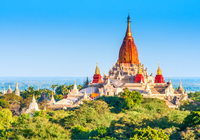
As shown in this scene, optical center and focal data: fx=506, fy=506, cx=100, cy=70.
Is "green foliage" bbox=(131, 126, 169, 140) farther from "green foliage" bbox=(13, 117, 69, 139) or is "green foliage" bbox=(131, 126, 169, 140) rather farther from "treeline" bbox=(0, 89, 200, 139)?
"green foliage" bbox=(13, 117, 69, 139)

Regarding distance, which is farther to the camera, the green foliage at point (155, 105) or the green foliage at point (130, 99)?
the green foliage at point (130, 99)

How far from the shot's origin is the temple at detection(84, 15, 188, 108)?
208ft

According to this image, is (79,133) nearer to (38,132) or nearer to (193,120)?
(38,132)

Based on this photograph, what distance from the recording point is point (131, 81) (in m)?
71.6

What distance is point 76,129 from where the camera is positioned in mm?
37062

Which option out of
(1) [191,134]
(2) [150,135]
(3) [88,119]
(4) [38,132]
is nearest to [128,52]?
(3) [88,119]

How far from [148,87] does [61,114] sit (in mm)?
19697

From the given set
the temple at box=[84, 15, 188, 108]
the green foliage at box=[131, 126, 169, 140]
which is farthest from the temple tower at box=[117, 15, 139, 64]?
the green foliage at box=[131, 126, 169, 140]

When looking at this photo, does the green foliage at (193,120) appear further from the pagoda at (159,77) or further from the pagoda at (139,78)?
the pagoda at (159,77)

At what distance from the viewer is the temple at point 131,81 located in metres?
63.2

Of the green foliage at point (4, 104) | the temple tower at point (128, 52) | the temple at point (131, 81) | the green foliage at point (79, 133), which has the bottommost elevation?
the green foliage at point (79, 133)

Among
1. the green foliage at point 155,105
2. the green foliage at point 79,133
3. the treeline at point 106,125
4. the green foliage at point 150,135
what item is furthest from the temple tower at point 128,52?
the green foliage at point 150,135

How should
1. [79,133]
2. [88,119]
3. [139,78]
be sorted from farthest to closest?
1. [139,78]
2. [88,119]
3. [79,133]

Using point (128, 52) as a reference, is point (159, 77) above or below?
below
